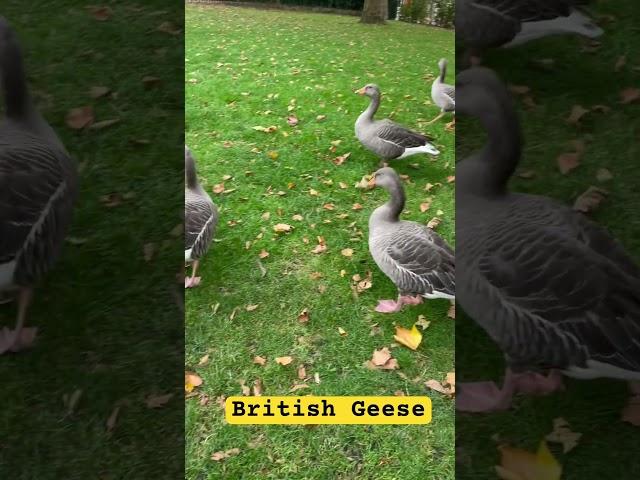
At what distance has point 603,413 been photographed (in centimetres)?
114

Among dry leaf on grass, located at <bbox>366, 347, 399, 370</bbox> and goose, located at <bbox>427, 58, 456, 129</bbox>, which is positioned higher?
goose, located at <bbox>427, 58, 456, 129</bbox>

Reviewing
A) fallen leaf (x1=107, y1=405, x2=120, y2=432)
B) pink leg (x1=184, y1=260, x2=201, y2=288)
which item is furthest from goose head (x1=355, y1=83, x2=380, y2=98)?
fallen leaf (x1=107, y1=405, x2=120, y2=432)

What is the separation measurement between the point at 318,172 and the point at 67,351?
81 cm

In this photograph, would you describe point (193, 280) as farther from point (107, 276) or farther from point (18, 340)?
point (18, 340)

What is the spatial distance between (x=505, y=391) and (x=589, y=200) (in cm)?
57

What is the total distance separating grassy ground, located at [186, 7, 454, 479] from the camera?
3.65 ft

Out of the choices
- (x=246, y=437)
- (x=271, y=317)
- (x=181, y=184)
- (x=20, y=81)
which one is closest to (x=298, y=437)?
(x=246, y=437)

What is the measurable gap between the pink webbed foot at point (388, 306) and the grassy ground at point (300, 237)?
0.02m

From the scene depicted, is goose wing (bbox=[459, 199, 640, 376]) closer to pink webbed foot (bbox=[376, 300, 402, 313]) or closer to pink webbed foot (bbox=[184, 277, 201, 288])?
pink webbed foot (bbox=[376, 300, 402, 313])

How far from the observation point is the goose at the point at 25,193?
1.12 m

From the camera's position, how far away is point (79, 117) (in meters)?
1.44

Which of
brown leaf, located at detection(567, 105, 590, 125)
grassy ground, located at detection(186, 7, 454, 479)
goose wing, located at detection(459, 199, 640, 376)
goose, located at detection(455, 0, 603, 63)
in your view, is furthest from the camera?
brown leaf, located at detection(567, 105, 590, 125)

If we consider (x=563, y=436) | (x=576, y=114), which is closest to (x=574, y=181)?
(x=576, y=114)

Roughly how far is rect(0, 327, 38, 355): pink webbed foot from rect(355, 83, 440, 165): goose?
101cm
